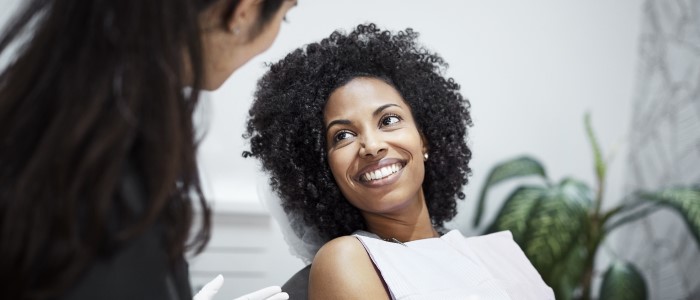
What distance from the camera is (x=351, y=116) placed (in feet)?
5.54

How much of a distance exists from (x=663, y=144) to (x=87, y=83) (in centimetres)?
291

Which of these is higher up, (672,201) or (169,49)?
(169,49)

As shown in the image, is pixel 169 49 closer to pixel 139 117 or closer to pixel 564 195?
pixel 139 117

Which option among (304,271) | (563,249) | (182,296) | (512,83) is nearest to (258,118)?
(304,271)

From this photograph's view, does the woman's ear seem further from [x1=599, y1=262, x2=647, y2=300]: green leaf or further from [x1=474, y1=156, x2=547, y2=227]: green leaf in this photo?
[x1=599, y1=262, x2=647, y2=300]: green leaf

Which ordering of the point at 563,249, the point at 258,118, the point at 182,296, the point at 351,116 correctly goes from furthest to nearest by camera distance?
the point at 563,249, the point at 258,118, the point at 351,116, the point at 182,296

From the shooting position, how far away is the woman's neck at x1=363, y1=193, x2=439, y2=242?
1782mm

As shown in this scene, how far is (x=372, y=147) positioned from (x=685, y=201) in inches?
59.9

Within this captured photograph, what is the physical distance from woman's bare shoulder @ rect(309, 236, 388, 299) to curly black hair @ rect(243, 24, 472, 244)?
257 mm

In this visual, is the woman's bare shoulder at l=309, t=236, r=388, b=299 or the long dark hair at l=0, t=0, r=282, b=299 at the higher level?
the long dark hair at l=0, t=0, r=282, b=299

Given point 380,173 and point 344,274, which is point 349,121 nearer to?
point 380,173

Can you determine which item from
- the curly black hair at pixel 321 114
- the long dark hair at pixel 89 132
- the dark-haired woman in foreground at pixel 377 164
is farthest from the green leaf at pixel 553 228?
the long dark hair at pixel 89 132

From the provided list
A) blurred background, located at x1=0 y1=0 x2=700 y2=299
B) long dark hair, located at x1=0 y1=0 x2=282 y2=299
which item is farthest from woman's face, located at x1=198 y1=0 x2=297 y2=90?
blurred background, located at x1=0 y1=0 x2=700 y2=299

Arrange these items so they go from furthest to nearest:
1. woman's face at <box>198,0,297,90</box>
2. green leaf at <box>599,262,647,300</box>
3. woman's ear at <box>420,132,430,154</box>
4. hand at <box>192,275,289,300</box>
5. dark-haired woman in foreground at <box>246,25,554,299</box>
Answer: green leaf at <box>599,262,647,300</box>, woman's ear at <box>420,132,430,154</box>, dark-haired woman in foreground at <box>246,25,554,299</box>, hand at <box>192,275,289,300</box>, woman's face at <box>198,0,297,90</box>
